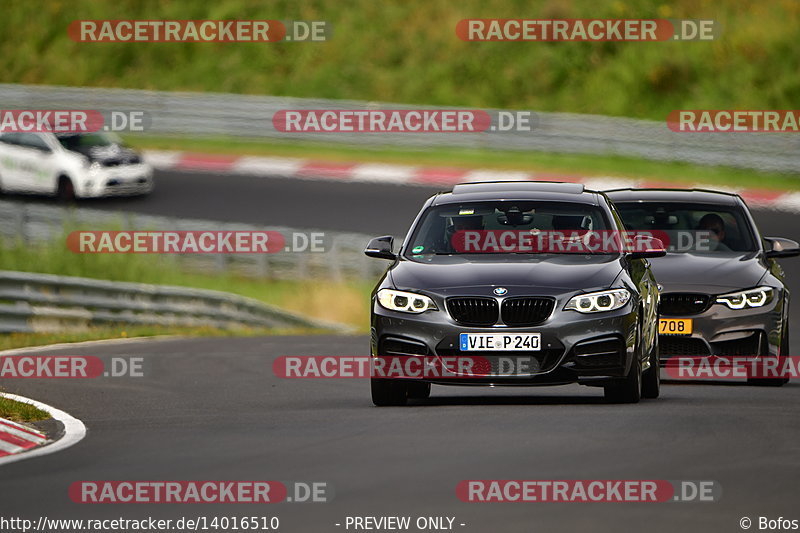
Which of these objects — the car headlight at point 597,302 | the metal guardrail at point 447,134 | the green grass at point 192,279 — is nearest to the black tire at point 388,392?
the car headlight at point 597,302

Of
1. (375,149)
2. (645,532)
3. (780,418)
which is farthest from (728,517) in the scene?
(375,149)

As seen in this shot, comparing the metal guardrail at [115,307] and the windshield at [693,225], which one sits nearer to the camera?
the windshield at [693,225]

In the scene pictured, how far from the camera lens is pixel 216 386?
1489 cm

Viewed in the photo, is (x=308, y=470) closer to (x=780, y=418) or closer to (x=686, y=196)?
(x=780, y=418)

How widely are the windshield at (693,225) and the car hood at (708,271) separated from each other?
200 millimetres

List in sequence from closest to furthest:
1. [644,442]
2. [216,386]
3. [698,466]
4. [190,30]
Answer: [698,466], [644,442], [216,386], [190,30]

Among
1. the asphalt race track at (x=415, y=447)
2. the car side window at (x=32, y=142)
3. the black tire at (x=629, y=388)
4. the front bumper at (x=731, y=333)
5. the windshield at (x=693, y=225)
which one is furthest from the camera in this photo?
the car side window at (x=32, y=142)

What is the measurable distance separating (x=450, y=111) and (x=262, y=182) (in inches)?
221

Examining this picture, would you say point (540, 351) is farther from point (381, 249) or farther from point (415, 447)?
point (415, 447)

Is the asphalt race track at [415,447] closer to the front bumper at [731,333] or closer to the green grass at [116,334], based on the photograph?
the front bumper at [731,333]

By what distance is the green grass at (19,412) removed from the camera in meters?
12.0

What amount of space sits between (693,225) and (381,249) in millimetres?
4089

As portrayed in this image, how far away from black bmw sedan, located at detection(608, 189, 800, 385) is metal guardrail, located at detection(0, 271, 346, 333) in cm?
1020

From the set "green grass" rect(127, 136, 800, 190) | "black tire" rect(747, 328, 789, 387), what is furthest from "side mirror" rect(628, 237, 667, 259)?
"green grass" rect(127, 136, 800, 190)
